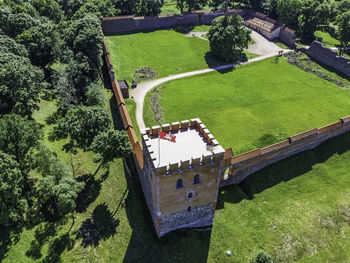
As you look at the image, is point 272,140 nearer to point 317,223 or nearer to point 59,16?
point 317,223

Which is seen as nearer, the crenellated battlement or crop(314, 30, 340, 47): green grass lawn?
the crenellated battlement

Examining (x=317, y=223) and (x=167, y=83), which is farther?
(x=167, y=83)

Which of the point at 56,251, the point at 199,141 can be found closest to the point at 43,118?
the point at 56,251

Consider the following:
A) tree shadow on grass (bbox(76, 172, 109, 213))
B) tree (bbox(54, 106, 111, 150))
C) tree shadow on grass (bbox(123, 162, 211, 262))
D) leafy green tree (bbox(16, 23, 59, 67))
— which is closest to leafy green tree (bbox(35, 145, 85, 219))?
tree shadow on grass (bbox(76, 172, 109, 213))

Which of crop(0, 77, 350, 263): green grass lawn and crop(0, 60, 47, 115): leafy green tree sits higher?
crop(0, 60, 47, 115): leafy green tree

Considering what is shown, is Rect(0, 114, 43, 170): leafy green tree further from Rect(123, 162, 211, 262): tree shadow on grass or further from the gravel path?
the gravel path

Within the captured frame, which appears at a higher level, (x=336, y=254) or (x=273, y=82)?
(x=273, y=82)

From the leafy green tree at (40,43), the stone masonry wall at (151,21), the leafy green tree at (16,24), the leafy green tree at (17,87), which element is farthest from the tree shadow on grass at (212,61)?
the leafy green tree at (16,24)
